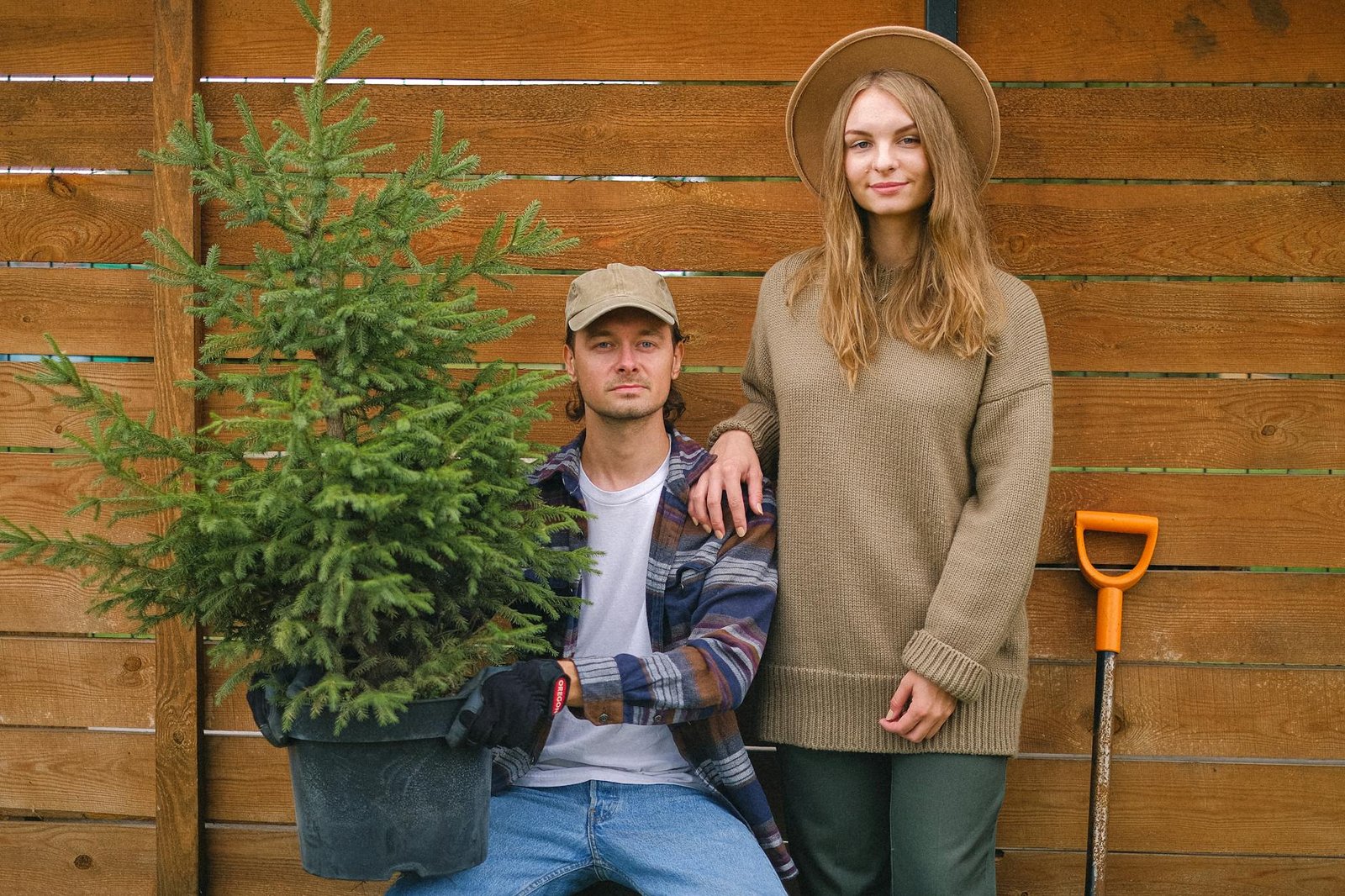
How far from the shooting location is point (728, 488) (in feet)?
7.90

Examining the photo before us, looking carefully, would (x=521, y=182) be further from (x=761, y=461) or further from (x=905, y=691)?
(x=905, y=691)

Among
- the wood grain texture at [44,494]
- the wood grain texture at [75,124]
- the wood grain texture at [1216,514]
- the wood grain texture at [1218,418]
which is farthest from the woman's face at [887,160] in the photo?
the wood grain texture at [44,494]

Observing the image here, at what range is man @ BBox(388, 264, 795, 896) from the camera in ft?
7.06

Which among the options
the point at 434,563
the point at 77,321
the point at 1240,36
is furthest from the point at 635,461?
the point at 1240,36

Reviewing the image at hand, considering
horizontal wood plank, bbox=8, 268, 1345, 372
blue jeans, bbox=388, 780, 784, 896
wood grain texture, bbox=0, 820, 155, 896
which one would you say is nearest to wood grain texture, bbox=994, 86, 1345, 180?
horizontal wood plank, bbox=8, 268, 1345, 372

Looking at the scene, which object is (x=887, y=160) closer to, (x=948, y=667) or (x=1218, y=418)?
(x=948, y=667)

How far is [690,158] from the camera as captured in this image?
2947 millimetres

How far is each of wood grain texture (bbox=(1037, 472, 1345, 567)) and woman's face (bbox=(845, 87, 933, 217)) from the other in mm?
982

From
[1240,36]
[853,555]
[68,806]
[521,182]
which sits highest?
[1240,36]

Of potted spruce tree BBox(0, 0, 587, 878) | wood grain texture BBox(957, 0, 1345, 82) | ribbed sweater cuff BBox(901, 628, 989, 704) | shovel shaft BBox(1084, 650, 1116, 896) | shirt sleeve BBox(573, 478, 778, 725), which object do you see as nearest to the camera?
potted spruce tree BBox(0, 0, 587, 878)

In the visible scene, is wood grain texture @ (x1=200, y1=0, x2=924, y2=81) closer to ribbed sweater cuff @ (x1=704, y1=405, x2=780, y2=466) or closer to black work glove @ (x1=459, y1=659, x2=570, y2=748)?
ribbed sweater cuff @ (x1=704, y1=405, x2=780, y2=466)

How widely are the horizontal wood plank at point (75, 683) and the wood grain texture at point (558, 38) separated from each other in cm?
161

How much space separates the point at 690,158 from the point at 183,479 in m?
1.56

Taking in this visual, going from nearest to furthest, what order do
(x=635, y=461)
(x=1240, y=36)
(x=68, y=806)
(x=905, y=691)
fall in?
(x=905, y=691) → (x=635, y=461) → (x=1240, y=36) → (x=68, y=806)
